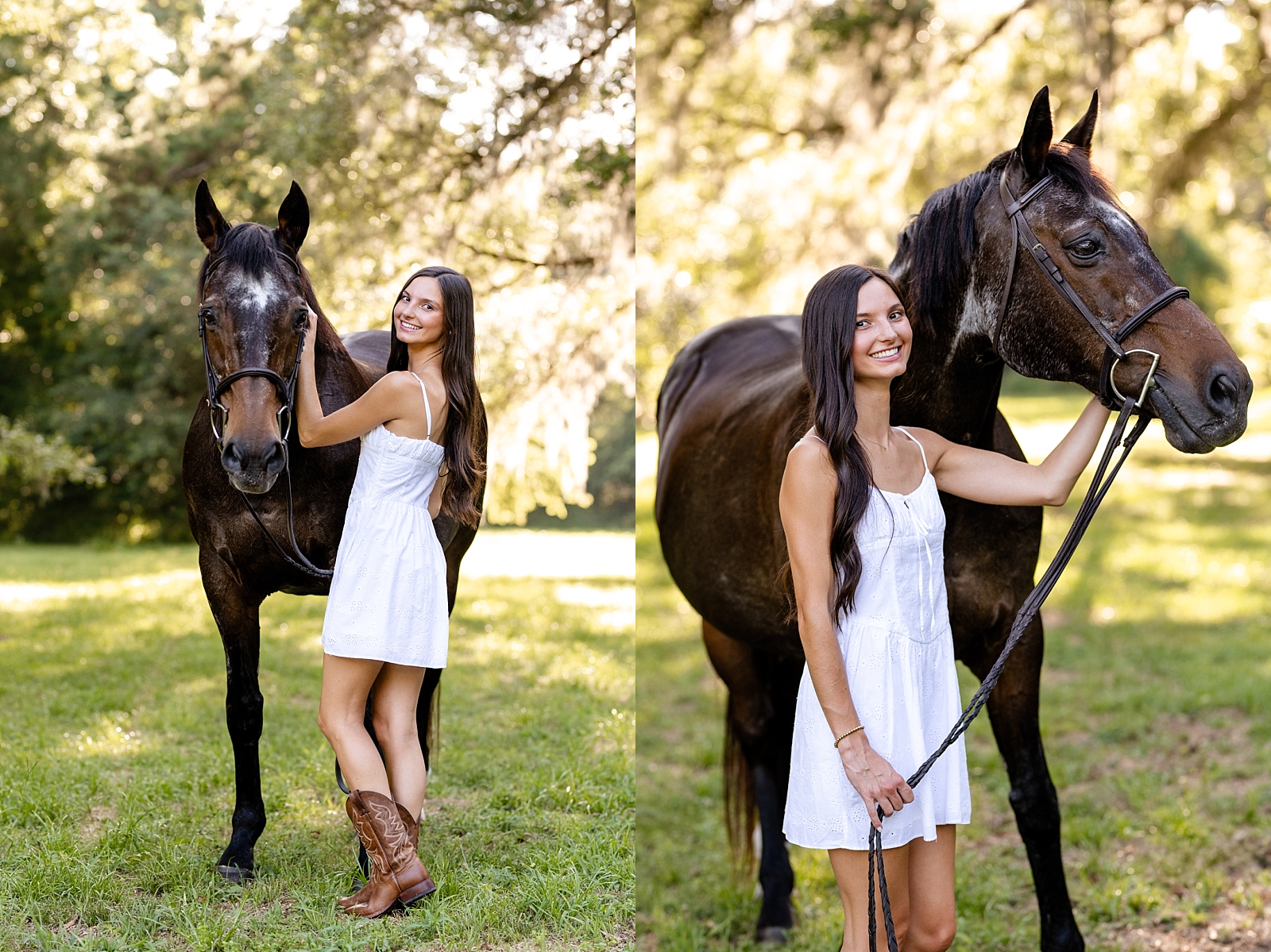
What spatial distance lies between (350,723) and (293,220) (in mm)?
1312

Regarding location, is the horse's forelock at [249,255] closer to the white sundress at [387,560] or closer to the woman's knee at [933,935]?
the white sundress at [387,560]

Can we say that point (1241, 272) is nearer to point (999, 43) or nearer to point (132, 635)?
point (999, 43)

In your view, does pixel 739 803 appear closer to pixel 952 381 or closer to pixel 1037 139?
pixel 952 381

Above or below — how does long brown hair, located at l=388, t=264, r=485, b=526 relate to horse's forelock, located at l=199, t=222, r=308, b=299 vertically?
below

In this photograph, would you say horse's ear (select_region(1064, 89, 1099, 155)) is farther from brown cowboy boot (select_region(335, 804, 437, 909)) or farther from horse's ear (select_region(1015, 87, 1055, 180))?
brown cowboy boot (select_region(335, 804, 437, 909))

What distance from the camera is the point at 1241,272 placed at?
24.1 metres

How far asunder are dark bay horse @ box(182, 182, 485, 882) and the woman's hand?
4.74 feet

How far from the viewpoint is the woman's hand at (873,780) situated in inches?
80.9

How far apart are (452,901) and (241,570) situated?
3.53 feet

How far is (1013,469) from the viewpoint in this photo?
246 centimetres

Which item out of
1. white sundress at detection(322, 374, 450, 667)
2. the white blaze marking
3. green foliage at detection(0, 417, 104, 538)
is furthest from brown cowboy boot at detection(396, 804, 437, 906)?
green foliage at detection(0, 417, 104, 538)

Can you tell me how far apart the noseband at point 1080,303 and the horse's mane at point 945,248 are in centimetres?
8

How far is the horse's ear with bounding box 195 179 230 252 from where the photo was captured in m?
2.65

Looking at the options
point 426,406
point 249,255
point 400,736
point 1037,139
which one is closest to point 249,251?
point 249,255
